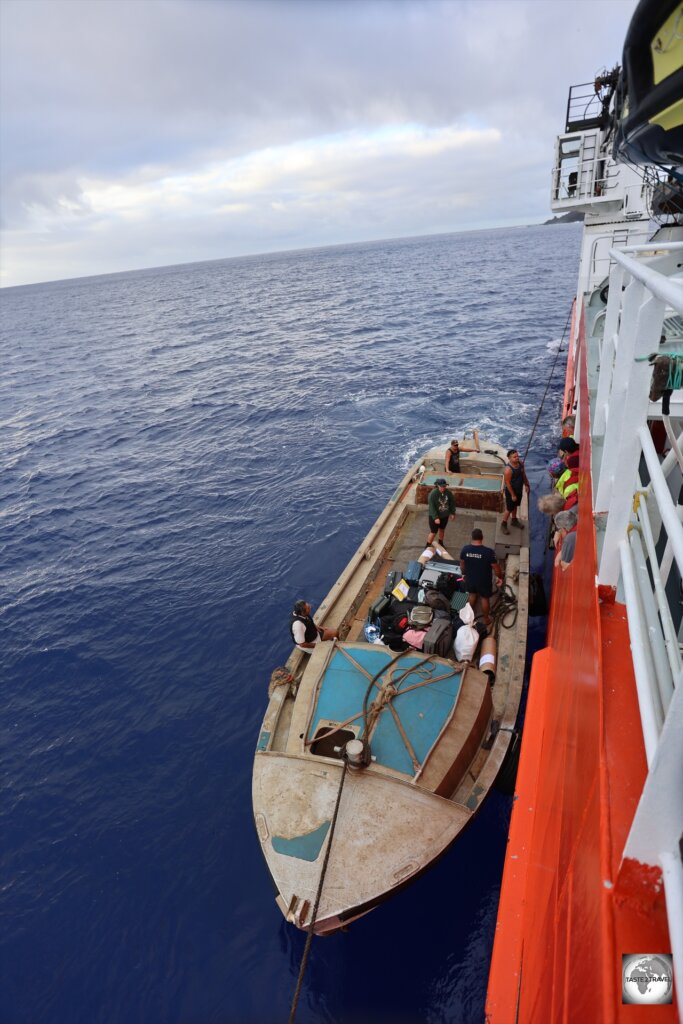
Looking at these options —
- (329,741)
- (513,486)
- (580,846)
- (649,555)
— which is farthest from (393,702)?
(513,486)

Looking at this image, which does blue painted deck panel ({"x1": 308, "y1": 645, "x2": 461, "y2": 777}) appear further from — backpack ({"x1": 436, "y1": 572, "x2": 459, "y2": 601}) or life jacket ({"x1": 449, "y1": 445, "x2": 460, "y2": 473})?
life jacket ({"x1": 449, "y1": 445, "x2": 460, "y2": 473})

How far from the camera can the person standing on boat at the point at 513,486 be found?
11641 mm

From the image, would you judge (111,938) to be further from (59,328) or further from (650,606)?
(59,328)

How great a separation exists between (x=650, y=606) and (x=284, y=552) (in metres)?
13.5

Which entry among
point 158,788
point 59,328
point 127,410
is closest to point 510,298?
point 127,410

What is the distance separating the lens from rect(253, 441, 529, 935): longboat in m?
6.02

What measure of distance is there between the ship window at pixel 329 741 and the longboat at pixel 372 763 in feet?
0.05

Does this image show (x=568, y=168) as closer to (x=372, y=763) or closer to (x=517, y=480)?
(x=517, y=480)

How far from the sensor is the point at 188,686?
1169 cm

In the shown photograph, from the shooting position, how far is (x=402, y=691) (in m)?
7.32

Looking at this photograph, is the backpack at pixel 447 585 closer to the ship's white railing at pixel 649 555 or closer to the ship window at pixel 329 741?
the ship window at pixel 329 741

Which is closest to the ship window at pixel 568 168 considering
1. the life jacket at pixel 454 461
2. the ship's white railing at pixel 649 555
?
the life jacket at pixel 454 461

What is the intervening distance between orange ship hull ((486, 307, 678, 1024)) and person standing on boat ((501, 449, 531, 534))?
5619mm

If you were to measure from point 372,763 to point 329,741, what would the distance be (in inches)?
28.6
